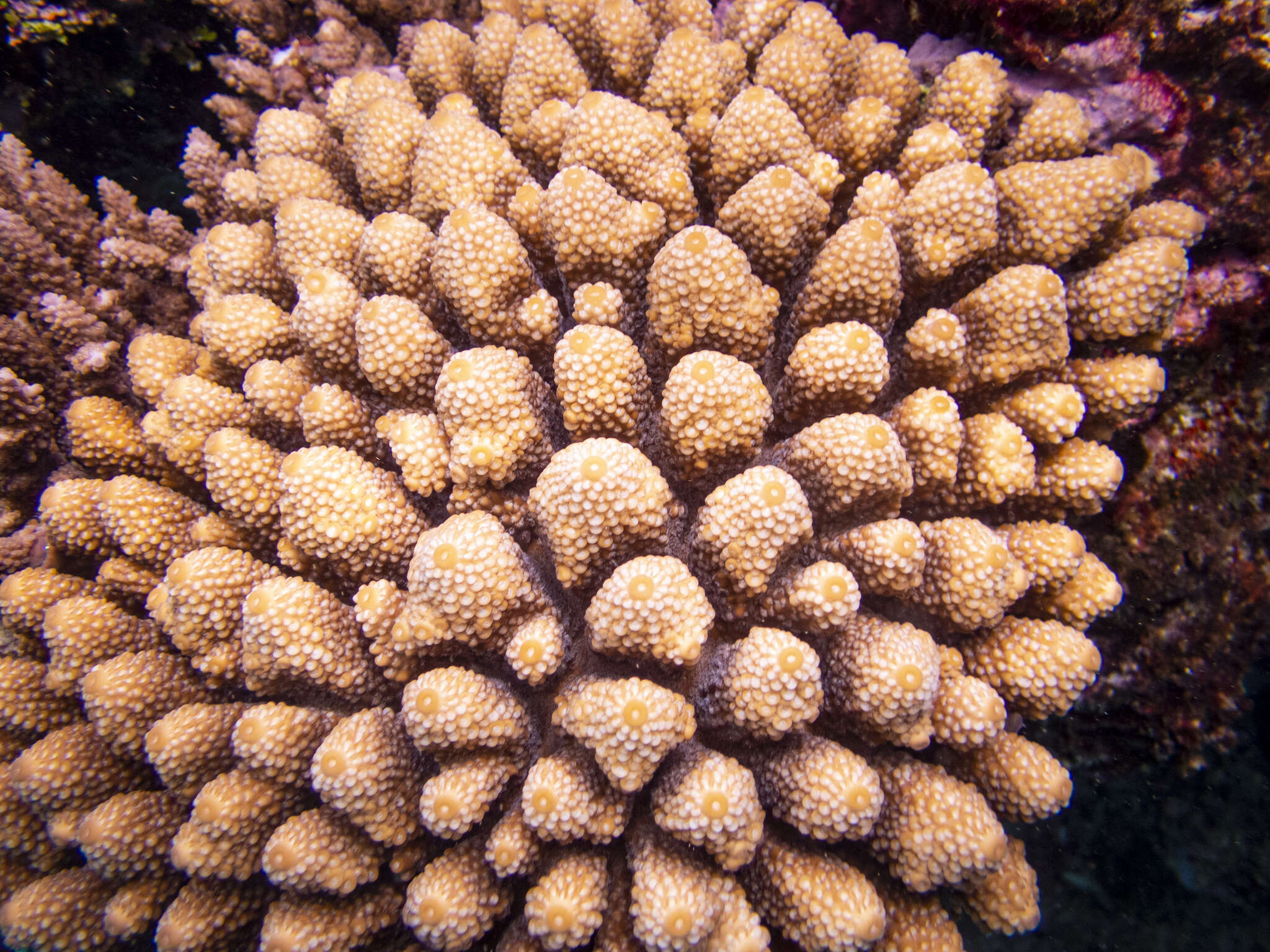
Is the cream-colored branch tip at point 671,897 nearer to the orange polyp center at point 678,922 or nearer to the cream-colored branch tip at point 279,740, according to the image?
the orange polyp center at point 678,922

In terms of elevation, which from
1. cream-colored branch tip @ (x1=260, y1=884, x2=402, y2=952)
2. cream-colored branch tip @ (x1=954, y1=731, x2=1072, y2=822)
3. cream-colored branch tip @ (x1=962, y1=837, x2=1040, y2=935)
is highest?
cream-colored branch tip @ (x1=954, y1=731, x2=1072, y2=822)

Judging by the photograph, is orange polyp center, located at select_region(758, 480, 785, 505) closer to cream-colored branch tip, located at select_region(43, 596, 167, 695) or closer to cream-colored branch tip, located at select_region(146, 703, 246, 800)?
cream-colored branch tip, located at select_region(146, 703, 246, 800)

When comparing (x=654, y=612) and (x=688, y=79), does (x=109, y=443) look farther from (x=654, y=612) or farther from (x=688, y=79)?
(x=688, y=79)

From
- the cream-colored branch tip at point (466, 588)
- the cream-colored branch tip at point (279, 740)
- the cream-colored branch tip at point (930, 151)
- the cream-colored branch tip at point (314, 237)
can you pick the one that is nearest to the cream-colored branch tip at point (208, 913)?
the cream-colored branch tip at point (279, 740)

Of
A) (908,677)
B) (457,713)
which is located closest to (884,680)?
(908,677)

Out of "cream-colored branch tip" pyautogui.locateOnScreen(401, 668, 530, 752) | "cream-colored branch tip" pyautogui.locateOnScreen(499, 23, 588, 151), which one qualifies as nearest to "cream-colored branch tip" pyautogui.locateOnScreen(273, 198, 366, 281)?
"cream-colored branch tip" pyautogui.locateOnScreen(499, 23, 588, 151)

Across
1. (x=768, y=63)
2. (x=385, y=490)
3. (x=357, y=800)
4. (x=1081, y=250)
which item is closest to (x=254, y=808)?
(x=357, y=800)
